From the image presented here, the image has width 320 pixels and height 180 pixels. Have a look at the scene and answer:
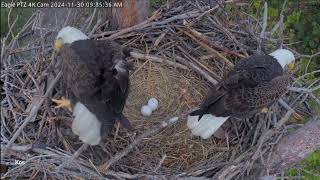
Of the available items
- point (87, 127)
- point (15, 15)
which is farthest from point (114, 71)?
point (15, 15)

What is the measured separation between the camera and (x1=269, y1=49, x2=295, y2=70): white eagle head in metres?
3.39

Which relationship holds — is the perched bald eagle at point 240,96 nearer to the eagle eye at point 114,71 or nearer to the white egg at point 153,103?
the white egg at point 153,103

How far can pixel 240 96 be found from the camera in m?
3.13

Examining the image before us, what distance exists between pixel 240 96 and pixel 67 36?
3.30ft

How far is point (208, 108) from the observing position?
3.16 m

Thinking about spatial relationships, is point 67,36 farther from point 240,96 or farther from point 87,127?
point 240,96

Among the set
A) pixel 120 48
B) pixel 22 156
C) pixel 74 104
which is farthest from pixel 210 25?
pixel 22 156

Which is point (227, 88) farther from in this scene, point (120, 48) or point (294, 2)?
point (294, 2)

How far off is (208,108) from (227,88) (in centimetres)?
15

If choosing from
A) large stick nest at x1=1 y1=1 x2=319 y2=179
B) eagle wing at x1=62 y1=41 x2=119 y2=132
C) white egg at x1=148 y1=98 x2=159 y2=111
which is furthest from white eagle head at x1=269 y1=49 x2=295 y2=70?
eagle wing at x1=62 y1=41 x2=119 y2=132

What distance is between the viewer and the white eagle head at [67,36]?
3080mm

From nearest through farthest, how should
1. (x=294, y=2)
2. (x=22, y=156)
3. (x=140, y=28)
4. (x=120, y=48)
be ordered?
1. (x=22, y=156)
2. (x=120, y=48)
3. (x=140, y=28)
4. (x=294, y=2)

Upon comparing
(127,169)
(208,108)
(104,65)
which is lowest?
(127,169)

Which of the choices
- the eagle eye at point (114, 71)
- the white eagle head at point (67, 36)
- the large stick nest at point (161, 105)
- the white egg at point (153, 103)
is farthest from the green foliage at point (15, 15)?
the eagle eye at point (114, 71)
